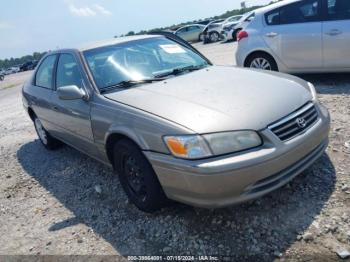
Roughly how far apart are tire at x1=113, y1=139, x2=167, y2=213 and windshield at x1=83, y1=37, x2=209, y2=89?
80 centimetres

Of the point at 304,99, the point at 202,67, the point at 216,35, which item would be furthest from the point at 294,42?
the point at 216,35

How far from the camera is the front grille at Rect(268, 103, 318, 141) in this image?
3014 mm

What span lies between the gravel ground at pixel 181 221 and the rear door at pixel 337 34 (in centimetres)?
170

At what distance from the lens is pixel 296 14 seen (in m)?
6.69

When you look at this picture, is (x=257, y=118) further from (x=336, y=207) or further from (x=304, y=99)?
(x=336, y=207)

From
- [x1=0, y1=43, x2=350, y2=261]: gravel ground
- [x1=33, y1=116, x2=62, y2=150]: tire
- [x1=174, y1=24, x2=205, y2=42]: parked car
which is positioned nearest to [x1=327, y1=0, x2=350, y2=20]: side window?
[x1=0, y1=43, x2=350, y2=261]: gravel ground

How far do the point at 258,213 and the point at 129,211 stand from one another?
125 centimetres

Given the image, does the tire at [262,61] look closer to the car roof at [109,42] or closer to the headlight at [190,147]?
the car roof at [109,42]

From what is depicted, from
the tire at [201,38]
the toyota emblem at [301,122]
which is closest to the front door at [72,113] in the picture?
the toyota emblem at [301,122]

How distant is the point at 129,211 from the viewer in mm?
→ 3723

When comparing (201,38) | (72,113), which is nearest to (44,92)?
(72,113)

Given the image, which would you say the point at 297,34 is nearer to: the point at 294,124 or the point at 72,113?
the point at 294,124

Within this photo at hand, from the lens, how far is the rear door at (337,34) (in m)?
6.11

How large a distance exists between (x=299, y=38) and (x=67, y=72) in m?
4.06
